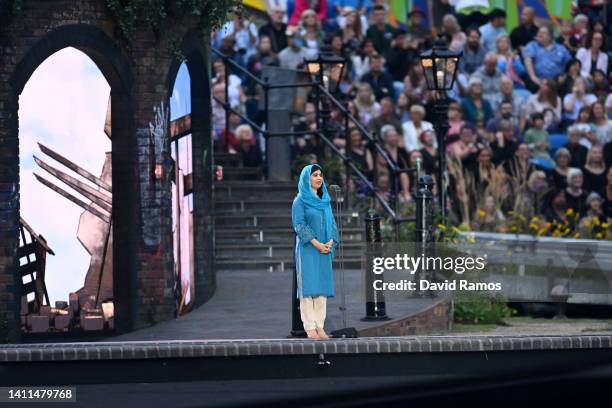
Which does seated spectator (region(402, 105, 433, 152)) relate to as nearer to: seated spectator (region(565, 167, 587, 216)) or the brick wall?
seated spectator (region(565, 167, 587, 216))

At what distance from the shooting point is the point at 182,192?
13500 millimetres

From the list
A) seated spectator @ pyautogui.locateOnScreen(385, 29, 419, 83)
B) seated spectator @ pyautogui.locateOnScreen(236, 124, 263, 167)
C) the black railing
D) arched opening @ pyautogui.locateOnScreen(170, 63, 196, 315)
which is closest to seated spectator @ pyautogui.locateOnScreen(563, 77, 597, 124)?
seated spectator @ pyautogui.locateOnScreen(385, 29, 419, 83)

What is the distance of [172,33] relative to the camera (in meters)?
12.2

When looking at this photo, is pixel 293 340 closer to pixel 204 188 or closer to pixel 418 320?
pixel 418 320

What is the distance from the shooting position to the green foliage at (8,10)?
10.5 meters

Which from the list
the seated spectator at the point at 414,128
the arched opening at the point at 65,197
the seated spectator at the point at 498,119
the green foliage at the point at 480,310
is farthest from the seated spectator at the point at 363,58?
the arched opening at the point at 65,197

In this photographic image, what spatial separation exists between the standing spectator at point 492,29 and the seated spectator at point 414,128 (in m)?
1.94

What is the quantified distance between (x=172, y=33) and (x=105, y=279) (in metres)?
2.52

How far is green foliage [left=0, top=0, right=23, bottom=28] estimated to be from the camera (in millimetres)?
10508

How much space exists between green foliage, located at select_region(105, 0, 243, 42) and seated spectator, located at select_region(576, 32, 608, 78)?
923cm

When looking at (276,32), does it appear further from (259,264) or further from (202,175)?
(202,175)

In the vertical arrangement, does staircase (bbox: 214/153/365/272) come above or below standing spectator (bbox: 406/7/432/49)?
below

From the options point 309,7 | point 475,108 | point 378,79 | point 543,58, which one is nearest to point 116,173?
point 378,79

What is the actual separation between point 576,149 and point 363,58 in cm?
377
